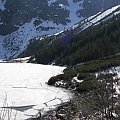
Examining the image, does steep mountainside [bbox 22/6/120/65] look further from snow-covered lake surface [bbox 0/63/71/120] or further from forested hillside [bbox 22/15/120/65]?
snow-covered lake surface [bbox 0/63/71/120]

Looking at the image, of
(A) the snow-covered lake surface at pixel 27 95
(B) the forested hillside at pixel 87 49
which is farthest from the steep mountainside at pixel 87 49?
(A) the snow-covered lake surface at pixel 27 95

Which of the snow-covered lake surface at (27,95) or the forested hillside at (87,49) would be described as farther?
the forested hillside at (87,49)

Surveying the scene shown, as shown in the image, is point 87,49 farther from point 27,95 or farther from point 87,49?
point 27,95

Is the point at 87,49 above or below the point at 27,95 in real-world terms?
above

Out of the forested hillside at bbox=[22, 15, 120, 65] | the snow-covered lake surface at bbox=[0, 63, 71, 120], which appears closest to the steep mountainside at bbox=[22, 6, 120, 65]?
the forested hillside at bbox=[22, 15, 120, 65]

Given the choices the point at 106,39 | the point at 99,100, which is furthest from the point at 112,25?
the point at 99,100

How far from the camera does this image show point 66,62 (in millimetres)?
77125

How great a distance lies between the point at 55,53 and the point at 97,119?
95285 millimetres

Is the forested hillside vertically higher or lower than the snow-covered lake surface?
higher

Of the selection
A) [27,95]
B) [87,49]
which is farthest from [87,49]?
[27,95]

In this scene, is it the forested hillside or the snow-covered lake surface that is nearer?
the snow-covered lake surface

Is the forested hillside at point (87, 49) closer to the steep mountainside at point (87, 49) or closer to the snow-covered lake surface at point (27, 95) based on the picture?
the steep mountainside at point (87, 49)

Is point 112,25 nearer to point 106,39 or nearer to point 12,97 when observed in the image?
point 106,39

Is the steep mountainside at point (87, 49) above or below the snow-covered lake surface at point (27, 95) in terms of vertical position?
above
